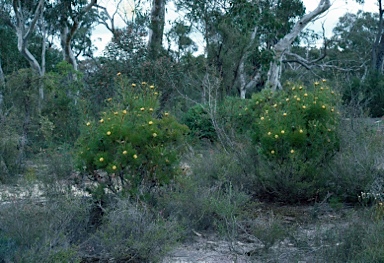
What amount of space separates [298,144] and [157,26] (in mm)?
11073

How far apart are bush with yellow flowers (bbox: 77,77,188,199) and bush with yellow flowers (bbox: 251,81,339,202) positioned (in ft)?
4.84

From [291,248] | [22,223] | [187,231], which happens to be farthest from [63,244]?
[291,248]

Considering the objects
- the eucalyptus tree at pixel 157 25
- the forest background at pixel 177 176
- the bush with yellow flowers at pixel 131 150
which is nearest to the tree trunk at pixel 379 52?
the eucalyptus tree at pixel 157 25

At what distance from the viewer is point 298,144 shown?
7.40 meters

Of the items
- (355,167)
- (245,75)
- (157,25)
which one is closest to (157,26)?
(157,25)

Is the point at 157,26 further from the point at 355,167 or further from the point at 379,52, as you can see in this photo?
the point at 379,52

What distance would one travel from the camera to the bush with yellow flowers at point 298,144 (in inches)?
289

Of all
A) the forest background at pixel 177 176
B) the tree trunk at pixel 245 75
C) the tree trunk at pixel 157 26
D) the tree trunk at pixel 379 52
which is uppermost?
the tree trunk at pixel 379 52

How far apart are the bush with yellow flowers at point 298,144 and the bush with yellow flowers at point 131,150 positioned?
4.84 ft

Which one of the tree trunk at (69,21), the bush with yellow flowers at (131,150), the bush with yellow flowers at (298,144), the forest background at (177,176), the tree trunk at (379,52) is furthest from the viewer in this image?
the tree trunk at (379,52)

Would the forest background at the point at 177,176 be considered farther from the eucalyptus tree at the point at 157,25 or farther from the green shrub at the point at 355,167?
the eucalyptus tree at the point at 157,25

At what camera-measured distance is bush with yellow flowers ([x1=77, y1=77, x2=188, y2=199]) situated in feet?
20.0

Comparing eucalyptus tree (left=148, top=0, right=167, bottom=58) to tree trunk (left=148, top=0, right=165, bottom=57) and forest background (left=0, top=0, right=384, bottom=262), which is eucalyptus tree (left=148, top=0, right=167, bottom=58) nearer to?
tree trunk (left=148, top=0, right=165, bottom=57)

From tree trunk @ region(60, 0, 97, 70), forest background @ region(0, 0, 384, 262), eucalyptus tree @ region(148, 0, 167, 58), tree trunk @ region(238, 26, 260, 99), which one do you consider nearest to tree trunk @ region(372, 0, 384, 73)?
tree trunk @ region(238, 26, 260, 99)
